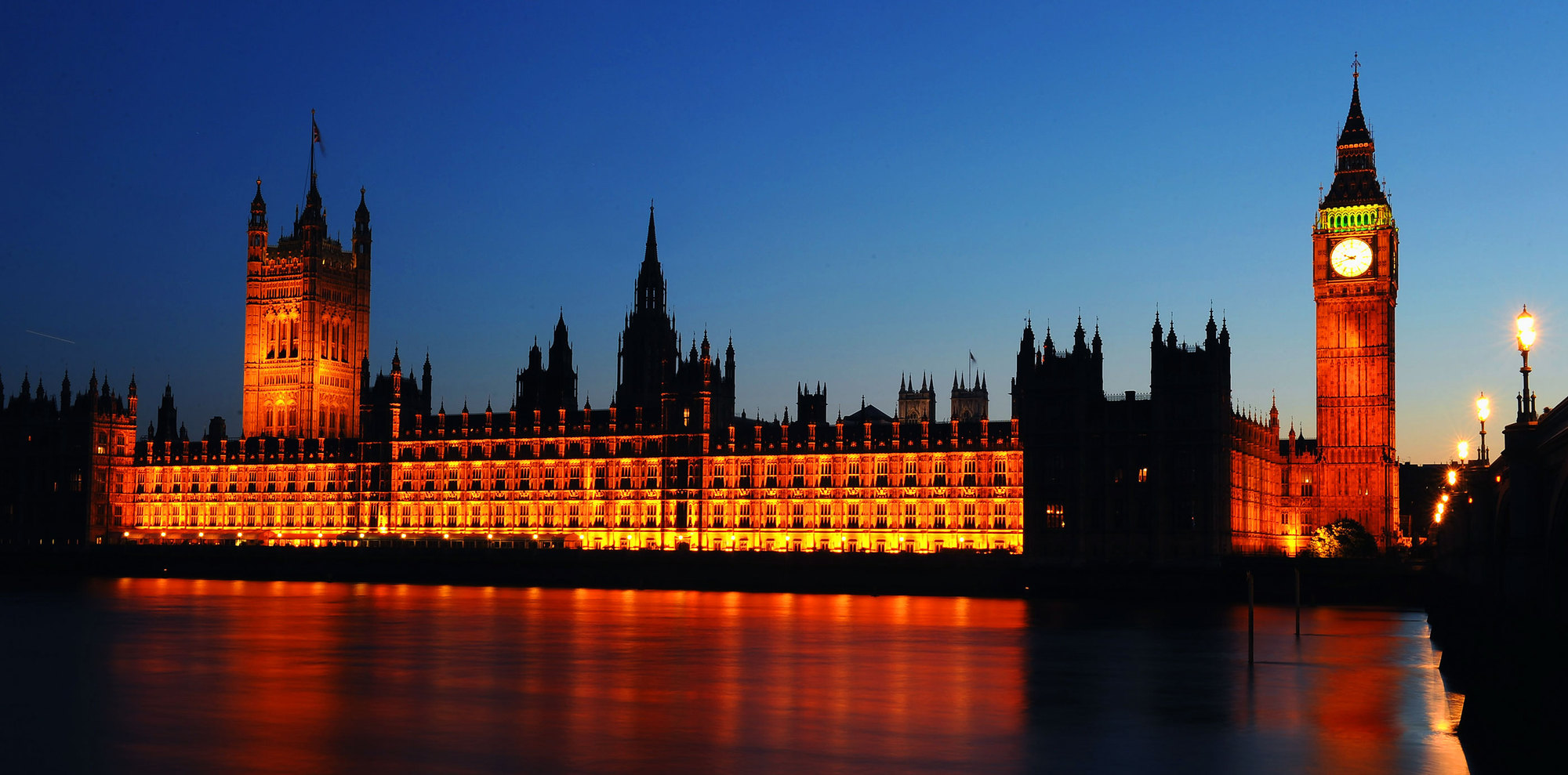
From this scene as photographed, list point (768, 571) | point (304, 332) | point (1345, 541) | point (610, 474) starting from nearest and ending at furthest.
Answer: point (768, 571) < point (1345, 541) < point (610, 474) < point (304, 332)

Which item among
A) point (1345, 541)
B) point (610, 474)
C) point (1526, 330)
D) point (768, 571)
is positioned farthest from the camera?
point (610, 474)

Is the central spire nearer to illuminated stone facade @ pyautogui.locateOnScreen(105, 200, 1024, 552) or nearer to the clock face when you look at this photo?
illuminated stone facade @ pyautogui.locateOnScreen(105, 200, 1024, 552)

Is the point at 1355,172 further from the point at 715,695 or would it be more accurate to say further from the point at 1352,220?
the point at 715,695

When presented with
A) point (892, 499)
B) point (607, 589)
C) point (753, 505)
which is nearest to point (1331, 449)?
point (892, 499)

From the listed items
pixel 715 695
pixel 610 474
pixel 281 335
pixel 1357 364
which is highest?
pixel 281 335

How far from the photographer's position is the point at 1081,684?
45.8 meters

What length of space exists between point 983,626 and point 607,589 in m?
52.6

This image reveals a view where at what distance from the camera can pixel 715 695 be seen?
1665 inches

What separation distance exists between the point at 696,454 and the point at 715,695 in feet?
351

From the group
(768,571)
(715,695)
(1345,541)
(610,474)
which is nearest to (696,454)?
(610,474)

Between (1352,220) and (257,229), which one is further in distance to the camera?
(257,229)

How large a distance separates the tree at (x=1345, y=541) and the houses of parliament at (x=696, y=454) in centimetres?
463

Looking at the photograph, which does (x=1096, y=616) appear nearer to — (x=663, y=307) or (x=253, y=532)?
(x=663, y=307)

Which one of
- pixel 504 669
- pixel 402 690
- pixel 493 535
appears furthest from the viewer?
pixel 493 535
